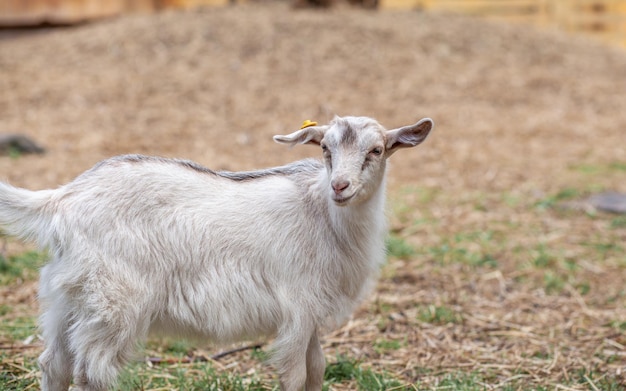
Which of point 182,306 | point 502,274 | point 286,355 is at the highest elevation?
point 182,306

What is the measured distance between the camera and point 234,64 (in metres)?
11.9

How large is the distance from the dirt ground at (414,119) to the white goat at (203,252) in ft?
3.35

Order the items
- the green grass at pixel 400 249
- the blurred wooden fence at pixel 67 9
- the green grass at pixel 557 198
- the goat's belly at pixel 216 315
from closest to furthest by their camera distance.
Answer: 1. the goat's belly at pixel 216 315
2. the green grass at pixel 400 249
3. the green grass at pixel 557 198
4. the blurred wooden fence at pixel 67 9

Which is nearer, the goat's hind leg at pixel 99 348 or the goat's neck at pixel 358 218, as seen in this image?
the goat's hind leg at pixel 99 348

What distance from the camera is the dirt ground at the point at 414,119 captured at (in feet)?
16.4

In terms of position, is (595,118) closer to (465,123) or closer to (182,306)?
(465,123)

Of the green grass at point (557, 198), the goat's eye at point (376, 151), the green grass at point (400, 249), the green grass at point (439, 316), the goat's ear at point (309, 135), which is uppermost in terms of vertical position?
the goat's ear at point (309, 135)

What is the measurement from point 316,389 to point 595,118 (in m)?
8.81

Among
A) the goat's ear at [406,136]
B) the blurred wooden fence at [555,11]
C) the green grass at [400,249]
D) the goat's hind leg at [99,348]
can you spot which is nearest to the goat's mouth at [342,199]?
the goat's ear at [406,136]

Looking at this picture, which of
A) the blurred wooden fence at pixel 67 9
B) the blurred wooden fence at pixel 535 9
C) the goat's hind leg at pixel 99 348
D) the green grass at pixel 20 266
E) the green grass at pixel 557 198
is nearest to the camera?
the goat's hind leg at pixel 99 348

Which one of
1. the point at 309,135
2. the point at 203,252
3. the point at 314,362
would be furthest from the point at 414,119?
the point at 203,252

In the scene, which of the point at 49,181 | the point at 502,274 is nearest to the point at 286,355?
the point at 502,274

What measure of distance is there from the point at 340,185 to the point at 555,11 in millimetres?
14121

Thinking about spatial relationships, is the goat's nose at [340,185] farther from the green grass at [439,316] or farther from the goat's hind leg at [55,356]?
the green grass at [439,316]
